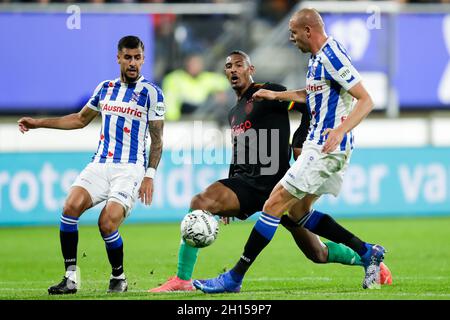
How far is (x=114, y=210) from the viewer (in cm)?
802

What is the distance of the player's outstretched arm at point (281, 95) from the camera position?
827 cm

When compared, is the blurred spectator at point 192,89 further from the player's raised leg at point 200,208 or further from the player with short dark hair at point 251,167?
the player's raised leg at point 200,208

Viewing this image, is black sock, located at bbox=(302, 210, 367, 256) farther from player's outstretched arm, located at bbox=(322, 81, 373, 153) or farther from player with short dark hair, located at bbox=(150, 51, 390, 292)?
player's outstretched arm, located at bbox=(322, 81, 373, 153)

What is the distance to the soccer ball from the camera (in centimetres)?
809

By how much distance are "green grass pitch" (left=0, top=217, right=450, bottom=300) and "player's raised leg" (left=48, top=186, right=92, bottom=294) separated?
0.13 m

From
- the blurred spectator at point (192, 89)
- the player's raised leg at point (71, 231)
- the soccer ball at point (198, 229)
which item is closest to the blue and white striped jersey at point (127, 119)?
the player's raised leg at point (71, 231)

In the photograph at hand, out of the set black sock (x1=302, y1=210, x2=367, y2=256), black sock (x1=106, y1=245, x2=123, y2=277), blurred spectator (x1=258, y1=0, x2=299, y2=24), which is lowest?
black sock (x1=106, y1=245, x2=123, y2=277)

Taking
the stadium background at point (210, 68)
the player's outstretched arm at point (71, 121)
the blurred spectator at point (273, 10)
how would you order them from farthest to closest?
the blurred spectator at point (273, 10) → the stadium background at point (210, 68) → the player's outstretched arm at point (71, 121)

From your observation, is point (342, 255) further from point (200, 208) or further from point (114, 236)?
point (114, 236)

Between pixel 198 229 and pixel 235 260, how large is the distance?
10.1 feet

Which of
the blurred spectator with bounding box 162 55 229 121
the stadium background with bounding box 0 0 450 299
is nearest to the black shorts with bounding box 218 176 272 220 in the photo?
the stadium background with bounding box 0 0 450 299

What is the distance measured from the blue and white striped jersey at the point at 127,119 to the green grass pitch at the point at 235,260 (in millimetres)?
978
